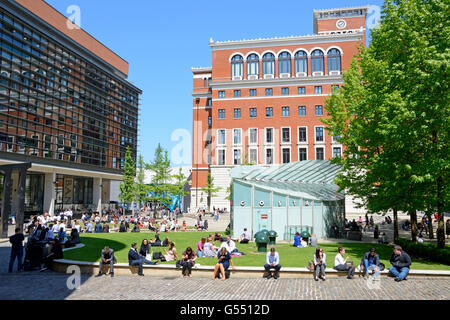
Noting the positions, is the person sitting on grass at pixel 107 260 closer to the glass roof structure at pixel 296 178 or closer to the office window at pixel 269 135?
the glass roof structure at pixel 296 178

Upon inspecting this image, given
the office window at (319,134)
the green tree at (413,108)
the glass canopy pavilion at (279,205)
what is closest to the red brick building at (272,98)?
the office window at (319,134)

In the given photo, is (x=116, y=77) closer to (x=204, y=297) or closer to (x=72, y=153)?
(x=72, y=153)

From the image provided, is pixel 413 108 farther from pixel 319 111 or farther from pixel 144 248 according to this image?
pixel 319 111

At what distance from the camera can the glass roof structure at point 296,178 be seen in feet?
99.2

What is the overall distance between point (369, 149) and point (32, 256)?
64.9 feet

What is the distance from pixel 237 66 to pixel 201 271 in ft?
200

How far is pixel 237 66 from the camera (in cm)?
7056

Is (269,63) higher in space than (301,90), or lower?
higher

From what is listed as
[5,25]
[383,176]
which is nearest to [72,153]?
[5,25]

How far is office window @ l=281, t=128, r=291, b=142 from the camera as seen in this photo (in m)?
67.4

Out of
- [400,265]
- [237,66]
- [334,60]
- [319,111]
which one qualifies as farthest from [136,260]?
[334,60]

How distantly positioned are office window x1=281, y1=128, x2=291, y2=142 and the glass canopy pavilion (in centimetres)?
3394

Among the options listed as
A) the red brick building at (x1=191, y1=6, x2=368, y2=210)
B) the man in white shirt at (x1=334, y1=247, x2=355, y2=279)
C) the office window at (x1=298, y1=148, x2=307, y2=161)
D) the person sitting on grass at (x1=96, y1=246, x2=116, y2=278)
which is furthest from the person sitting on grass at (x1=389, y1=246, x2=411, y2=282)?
the office window at (x1=298, y1=148, x2=307, y2=161)

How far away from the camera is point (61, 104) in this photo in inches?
2087
